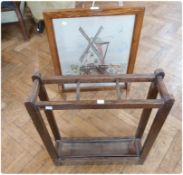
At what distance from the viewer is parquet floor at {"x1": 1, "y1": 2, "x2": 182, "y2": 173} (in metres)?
1.01

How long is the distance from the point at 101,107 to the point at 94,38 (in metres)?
0.44

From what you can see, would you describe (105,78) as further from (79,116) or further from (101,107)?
(79,116)

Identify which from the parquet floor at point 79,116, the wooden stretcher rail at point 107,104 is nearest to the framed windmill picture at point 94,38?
the parquet floor at point 79,116

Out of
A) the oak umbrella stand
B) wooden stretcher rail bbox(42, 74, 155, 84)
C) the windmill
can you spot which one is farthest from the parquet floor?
wooden stretcher rail bbox(42, 74, 155, 84)

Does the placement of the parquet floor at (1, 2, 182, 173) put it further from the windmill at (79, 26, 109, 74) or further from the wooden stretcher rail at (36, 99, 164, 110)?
the wooden stretcher rail at (36, 99, 164, 110)

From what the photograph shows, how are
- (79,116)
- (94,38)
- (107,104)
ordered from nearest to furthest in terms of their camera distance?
1. (107,104)
2. (94,38)
3. (79,116)

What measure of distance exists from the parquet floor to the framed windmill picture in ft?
0.84

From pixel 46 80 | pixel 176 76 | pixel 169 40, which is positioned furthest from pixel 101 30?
pixel 169 40

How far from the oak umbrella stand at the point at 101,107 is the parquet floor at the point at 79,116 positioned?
0.08 m

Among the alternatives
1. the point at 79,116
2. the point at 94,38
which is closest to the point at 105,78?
the point at 94,38

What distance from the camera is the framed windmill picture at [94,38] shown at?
876 millimetres

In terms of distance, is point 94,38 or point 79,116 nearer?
point 94,38

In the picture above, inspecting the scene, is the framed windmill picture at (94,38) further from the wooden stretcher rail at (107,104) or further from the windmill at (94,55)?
the wooden stretcher rail at (107,104)

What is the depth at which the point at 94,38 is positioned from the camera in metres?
0.98
